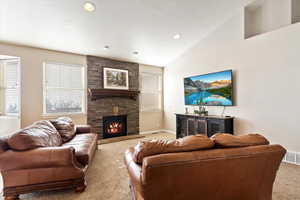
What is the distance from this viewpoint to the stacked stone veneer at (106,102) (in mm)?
4828

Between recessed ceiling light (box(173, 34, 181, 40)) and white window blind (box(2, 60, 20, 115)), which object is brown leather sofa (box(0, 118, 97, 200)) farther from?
recessed ceiling light (box(173, 34, 181, 40))

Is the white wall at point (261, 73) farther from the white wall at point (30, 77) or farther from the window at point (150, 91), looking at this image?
the white wall at point (30, 77)

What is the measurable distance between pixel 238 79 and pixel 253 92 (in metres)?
0.47

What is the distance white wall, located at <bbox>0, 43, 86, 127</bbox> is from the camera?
3.88 metres

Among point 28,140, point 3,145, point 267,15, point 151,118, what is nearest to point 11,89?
point 3,145

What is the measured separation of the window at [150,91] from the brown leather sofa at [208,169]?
15.1 feet

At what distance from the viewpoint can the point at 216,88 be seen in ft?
14.1

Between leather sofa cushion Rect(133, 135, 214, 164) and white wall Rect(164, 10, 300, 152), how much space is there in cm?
280

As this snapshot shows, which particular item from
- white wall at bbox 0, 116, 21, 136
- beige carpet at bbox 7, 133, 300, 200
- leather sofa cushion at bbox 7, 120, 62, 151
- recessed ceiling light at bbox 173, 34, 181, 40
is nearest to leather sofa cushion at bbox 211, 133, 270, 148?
beige carpet at bbox 7, 133, 300, 200

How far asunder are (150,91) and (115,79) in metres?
1.55

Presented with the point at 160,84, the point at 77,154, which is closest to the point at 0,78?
the point at 77,154

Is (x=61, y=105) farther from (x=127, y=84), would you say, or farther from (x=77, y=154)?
(x=77, y=154)

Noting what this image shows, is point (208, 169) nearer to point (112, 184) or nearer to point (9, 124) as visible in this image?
point (112, 184)

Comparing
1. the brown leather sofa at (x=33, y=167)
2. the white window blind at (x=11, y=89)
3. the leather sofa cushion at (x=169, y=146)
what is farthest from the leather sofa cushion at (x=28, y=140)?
the white window blind at (x=11, y=89)
